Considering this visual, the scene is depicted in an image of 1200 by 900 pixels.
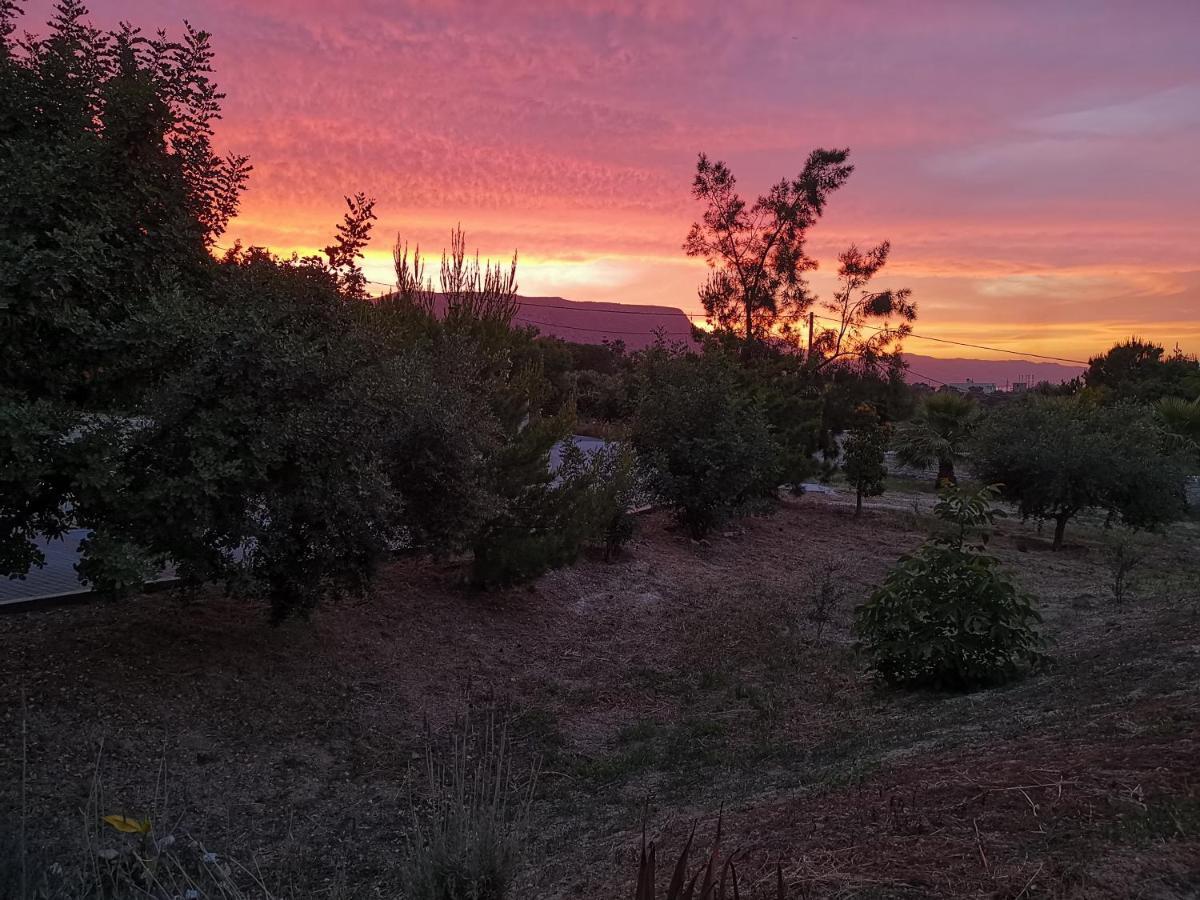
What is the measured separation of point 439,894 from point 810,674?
6559 mm

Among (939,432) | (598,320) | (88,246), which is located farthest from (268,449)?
(598,320)

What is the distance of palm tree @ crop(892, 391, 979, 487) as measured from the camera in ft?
83.0

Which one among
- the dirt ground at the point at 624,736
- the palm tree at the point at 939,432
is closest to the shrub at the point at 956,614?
the dirt ground at the point at 624,736

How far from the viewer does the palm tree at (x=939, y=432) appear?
2530 centimetres

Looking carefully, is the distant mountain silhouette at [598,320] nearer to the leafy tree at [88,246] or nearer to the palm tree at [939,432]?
the palm tree at [939,432]

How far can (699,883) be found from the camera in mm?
3818

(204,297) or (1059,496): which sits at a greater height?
(204,297)

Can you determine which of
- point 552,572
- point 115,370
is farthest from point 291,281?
point 552,572

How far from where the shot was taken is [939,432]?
26453mm

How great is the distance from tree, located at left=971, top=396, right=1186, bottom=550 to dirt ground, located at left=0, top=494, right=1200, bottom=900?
20.7 ft

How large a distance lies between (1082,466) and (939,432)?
9.08m

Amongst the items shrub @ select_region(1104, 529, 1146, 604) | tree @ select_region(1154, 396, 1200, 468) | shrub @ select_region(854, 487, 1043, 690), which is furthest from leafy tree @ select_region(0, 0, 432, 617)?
tree @ select_region(1154, 396, 1200, 468)

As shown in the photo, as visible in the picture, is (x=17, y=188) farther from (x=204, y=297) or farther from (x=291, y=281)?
(x=291, y=281)

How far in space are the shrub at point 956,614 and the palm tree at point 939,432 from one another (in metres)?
18.6
